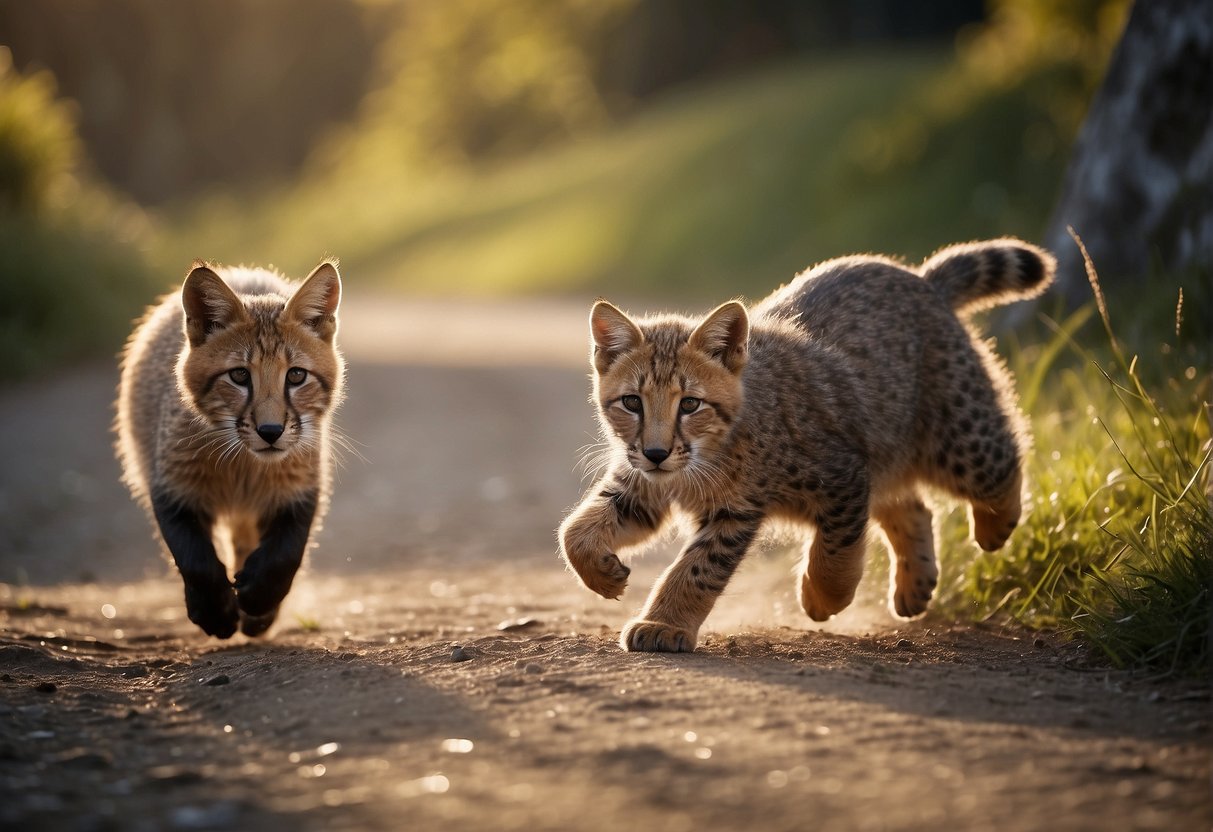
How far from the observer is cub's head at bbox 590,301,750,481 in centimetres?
523

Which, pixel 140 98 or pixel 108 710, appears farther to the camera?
pixel 140 98

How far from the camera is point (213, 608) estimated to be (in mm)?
5621

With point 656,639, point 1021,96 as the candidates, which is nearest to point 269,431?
point 656,639

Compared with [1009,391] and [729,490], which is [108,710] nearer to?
[729,490]

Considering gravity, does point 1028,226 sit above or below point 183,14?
below

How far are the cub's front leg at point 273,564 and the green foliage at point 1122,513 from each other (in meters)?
3.00

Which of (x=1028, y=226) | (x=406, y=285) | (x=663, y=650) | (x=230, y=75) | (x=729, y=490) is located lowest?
(x=663, y=650)

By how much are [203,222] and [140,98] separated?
54.1 ft

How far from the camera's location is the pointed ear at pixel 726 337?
5.39m

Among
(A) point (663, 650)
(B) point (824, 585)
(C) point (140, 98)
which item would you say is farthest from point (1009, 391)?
(C) point (140, 98)

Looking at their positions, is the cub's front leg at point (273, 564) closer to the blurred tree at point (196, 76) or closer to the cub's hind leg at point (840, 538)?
the cub's hind leg at point (840, 538)

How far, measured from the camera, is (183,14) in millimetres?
36000

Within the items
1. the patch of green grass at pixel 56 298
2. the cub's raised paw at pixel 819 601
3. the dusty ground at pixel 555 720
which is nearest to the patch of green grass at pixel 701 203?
the patch of green grass at pixel 56 298

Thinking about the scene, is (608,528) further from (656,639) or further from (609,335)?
(609,335)
